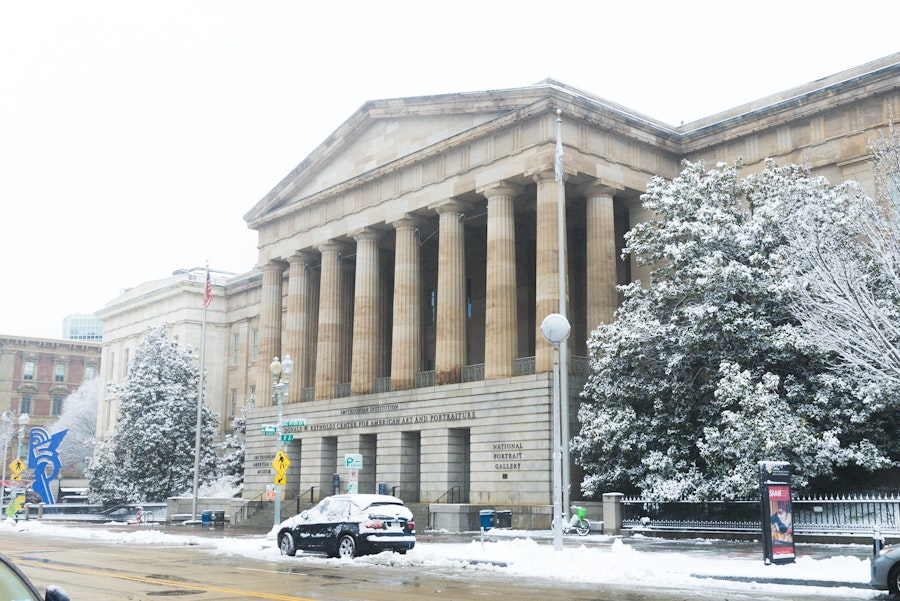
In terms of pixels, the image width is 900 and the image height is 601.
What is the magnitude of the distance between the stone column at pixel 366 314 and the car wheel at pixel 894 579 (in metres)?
35.5

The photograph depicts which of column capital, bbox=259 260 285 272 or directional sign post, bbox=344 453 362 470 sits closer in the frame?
directional sign post, bbox=344 453 362 470

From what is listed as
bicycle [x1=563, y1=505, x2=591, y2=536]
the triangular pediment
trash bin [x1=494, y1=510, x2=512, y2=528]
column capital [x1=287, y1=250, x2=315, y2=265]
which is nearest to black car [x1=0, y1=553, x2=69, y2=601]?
bicycle [x1=563, y1=505, x2=591, y2=536]

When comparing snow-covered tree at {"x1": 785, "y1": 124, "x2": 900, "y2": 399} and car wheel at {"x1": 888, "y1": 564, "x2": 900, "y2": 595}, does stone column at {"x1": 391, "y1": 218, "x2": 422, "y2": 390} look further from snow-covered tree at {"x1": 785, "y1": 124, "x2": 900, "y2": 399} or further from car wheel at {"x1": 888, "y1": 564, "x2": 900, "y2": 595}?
car wheel at {"x1": 888, "y1": 564, "x2": 900, "y2": 595}

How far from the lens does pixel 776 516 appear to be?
18.7 m

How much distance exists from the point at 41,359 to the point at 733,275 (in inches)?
3870

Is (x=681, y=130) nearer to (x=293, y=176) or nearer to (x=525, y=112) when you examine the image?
(x=525, y=112)

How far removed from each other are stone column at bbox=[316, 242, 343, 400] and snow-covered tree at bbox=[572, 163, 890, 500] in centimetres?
1921

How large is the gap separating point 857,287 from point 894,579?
10573 mm

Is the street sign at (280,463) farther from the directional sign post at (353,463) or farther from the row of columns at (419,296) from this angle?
the row of columns at (419,296)

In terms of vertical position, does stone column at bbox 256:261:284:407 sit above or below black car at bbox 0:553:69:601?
above

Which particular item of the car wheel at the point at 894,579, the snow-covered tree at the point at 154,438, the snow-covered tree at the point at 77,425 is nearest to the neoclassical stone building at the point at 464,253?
the snow-covered tree at the point at 154,438

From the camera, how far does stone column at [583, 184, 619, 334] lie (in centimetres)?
3947

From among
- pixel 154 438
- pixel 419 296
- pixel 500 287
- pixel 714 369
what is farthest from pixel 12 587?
pixel 154 438

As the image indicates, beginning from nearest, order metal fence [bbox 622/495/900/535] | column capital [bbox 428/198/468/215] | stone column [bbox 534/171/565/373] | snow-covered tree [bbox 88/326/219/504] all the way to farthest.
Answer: metal fence [bbox 622/495/900/535], stone column [bbox 534/171/565/373], column capital [bbox 428/198/468/215], snow-covered tree [bbox 88/326/219/504]
